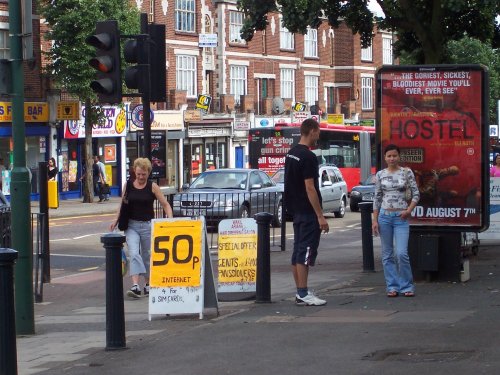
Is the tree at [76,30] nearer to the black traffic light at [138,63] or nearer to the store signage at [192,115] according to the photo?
the store signage at [192,115]

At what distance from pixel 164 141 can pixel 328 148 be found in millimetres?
6958

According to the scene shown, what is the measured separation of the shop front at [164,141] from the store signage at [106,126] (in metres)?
0.61

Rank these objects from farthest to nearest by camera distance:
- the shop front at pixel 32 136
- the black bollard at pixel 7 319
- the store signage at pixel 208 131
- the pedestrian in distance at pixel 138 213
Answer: the store signage at pixel 208 131, the shop front at pixel 32 136, the pedestrian in distance at pixel 138 213, the black bollard at pixel 7 319

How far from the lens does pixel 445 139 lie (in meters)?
14.3

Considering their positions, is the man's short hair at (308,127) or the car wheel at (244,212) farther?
the car wheel at (244,212)

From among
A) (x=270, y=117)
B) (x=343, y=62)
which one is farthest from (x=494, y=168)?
(x=343, y=62)

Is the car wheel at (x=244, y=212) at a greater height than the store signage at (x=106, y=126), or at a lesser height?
lesser

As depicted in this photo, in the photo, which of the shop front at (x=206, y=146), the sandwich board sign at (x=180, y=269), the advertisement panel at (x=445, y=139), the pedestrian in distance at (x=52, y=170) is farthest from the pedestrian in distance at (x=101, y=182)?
the sandwich board sign at (x=180, y=269)

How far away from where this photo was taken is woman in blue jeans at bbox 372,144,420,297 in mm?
12789

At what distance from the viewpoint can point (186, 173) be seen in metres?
56.1

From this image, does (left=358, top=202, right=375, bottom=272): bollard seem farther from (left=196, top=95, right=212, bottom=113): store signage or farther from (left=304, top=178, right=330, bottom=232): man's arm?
(left=196, top=95, right=212, bottom=113): store signage

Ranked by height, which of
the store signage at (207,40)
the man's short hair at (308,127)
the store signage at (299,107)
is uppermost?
the store signage at (207,40)

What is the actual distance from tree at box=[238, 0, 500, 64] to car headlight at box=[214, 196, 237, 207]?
181 inches

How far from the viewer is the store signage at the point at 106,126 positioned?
4625 centimetres
